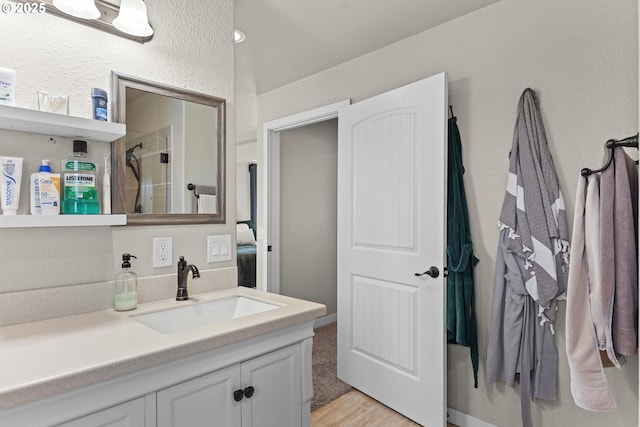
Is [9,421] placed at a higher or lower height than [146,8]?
lower

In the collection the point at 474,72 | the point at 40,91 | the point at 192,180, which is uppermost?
the point at 474,72

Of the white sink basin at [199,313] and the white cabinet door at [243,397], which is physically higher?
the white sink basin at [199,313]

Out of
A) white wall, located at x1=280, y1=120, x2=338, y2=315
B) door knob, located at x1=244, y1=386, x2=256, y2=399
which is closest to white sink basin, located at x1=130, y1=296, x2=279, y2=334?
door knob, located at x1=244, y1=386, x2=256, y2=399

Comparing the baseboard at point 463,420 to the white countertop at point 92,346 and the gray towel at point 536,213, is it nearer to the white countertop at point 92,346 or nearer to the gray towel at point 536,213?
the gray towel at point 536,213

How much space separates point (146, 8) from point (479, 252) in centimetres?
202

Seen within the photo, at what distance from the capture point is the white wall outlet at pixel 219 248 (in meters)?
1.70

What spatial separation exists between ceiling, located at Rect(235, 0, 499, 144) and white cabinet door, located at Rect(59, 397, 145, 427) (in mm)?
1951

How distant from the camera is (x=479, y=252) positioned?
205 cm

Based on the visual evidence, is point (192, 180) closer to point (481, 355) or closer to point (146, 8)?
point (146, 8)

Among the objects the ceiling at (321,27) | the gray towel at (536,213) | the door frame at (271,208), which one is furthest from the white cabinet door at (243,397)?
the door frame at (271,208)

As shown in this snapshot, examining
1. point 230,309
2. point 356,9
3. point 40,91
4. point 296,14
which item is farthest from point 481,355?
point 40,91

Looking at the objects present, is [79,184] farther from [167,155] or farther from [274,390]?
[274,390]

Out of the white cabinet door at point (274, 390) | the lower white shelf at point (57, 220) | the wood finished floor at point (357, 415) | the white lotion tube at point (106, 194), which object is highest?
the white lotion tube at point (106, 194)

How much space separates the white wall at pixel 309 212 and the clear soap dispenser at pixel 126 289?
7.53ft
